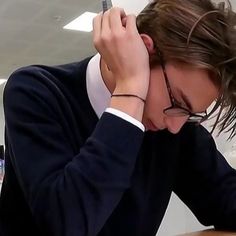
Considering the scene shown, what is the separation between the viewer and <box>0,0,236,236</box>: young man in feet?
2.09

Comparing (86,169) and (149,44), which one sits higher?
(149,44)

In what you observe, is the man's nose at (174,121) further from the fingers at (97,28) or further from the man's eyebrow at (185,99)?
the fingers at (97,28)

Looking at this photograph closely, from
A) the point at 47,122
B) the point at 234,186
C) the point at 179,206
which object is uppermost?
the point at 47,122

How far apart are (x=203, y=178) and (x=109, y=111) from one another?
1.15ft

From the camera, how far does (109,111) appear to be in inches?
26.6

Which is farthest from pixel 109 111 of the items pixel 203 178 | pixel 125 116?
pixel 203 178

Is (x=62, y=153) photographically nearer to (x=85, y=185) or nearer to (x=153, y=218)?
(x=85, y=185)

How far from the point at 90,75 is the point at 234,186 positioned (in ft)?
1.25

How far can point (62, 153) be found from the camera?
0.68 m

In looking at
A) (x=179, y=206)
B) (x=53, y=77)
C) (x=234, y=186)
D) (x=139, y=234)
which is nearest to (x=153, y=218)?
(x=139, y=234)

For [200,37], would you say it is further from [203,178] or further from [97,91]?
[203,178]

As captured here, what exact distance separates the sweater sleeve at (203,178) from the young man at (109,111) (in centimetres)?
14

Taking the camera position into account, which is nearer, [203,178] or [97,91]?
[97,91]

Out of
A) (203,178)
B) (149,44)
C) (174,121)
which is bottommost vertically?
(203,178)
